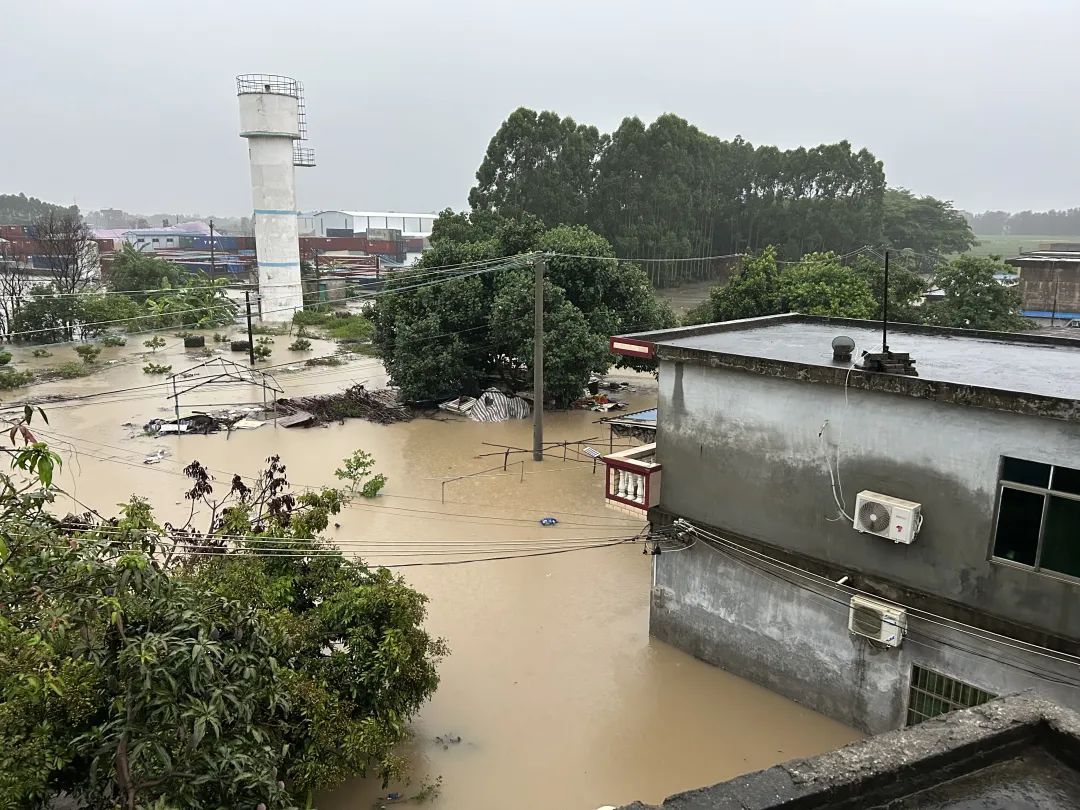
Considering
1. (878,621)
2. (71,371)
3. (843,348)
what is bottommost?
→ (71,371)

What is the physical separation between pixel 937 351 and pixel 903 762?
9060 mm

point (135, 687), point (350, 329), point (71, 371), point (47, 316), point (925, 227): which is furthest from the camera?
point (925, 227)

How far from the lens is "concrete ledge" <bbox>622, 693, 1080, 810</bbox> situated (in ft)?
7.32

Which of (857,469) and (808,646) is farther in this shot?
(808,646)

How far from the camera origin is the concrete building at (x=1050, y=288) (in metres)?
31.5

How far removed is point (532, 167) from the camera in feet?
142

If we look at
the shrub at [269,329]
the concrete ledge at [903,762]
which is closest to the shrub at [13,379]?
the shrub at [269,329]

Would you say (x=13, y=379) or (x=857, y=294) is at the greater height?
(x=857, y=294)

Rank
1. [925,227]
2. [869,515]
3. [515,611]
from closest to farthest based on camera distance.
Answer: [869,515] → [515,611] → [925,227]

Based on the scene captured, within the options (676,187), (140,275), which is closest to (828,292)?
(676,187)

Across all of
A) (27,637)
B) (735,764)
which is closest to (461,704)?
(735,764)

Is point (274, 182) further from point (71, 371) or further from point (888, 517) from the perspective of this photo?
point (888, 517)

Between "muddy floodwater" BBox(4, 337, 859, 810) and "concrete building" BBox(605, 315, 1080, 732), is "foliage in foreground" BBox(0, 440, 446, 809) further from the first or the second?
"concrete building" BBox(605, 315, 1080, 732)

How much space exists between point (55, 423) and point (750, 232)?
4294 centimetres
